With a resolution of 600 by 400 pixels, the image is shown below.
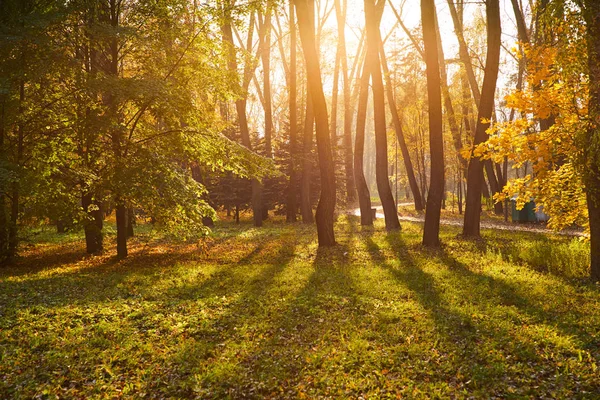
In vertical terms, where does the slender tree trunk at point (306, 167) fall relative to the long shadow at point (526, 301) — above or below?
above

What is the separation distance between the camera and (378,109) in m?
16.5

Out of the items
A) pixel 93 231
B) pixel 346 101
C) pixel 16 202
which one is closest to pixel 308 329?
pixel 16 202

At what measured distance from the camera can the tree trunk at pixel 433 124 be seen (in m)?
12.6

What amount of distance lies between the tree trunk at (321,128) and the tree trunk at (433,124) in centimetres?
299

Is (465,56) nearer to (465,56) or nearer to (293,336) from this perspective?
(465,56)

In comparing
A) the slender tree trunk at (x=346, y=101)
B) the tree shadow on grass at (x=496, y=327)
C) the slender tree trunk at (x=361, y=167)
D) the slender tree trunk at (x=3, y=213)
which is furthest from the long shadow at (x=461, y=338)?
the slender tree trunk at (x=346, y=101)

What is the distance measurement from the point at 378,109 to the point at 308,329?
1184 centimetres

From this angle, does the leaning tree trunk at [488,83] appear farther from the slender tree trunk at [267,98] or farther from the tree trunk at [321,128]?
the slender tree trunk at [267,98]

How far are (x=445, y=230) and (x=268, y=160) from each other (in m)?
8.12

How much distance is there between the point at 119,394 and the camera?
4734 mm

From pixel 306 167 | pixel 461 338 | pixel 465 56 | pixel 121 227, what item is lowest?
pixel 461 338

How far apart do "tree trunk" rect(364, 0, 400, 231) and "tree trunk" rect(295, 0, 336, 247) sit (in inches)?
142

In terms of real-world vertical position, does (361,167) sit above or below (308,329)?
above

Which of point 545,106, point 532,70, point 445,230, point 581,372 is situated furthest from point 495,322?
point 445,230
